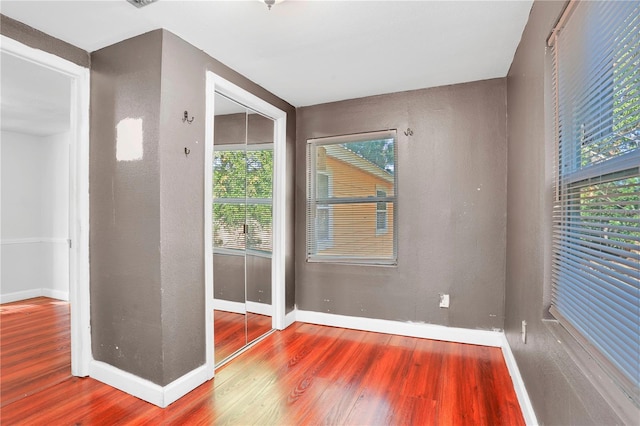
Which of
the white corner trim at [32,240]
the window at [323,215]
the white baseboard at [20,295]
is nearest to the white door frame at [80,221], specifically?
the window at [323,215]

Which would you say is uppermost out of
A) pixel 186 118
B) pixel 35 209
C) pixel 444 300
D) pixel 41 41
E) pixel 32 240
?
pixel 41 41

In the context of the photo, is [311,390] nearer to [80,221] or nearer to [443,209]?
[443,209]

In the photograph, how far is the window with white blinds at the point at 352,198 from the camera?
3139 mm

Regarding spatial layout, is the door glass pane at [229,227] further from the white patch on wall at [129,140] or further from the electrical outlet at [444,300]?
the electrical outlet at [444,300]

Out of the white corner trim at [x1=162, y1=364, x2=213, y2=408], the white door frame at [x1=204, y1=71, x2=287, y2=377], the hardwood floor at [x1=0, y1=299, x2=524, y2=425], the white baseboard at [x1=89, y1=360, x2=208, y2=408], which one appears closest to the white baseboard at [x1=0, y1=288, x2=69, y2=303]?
the hardwood floor at [x1=0, y1=299, x2=524, y2=425]

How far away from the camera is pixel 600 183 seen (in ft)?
3.36

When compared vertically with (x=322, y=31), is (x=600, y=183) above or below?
below

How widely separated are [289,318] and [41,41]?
304cm

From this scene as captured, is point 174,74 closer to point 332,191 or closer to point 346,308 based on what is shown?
point 332,191

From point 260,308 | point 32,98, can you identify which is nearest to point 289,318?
point 260,308

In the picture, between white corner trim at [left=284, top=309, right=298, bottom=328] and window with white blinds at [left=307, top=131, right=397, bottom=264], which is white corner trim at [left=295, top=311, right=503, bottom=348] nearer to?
white corner trim at [left=284, top=309, right=298, bottom=328]

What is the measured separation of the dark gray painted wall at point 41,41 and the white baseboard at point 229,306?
2.02 meters

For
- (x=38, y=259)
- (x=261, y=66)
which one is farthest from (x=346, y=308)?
(x=38, y=259)

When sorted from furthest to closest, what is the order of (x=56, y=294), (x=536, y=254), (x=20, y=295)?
(x=56, y=294) → (x=20, y=295) → (x=536, y=254)
